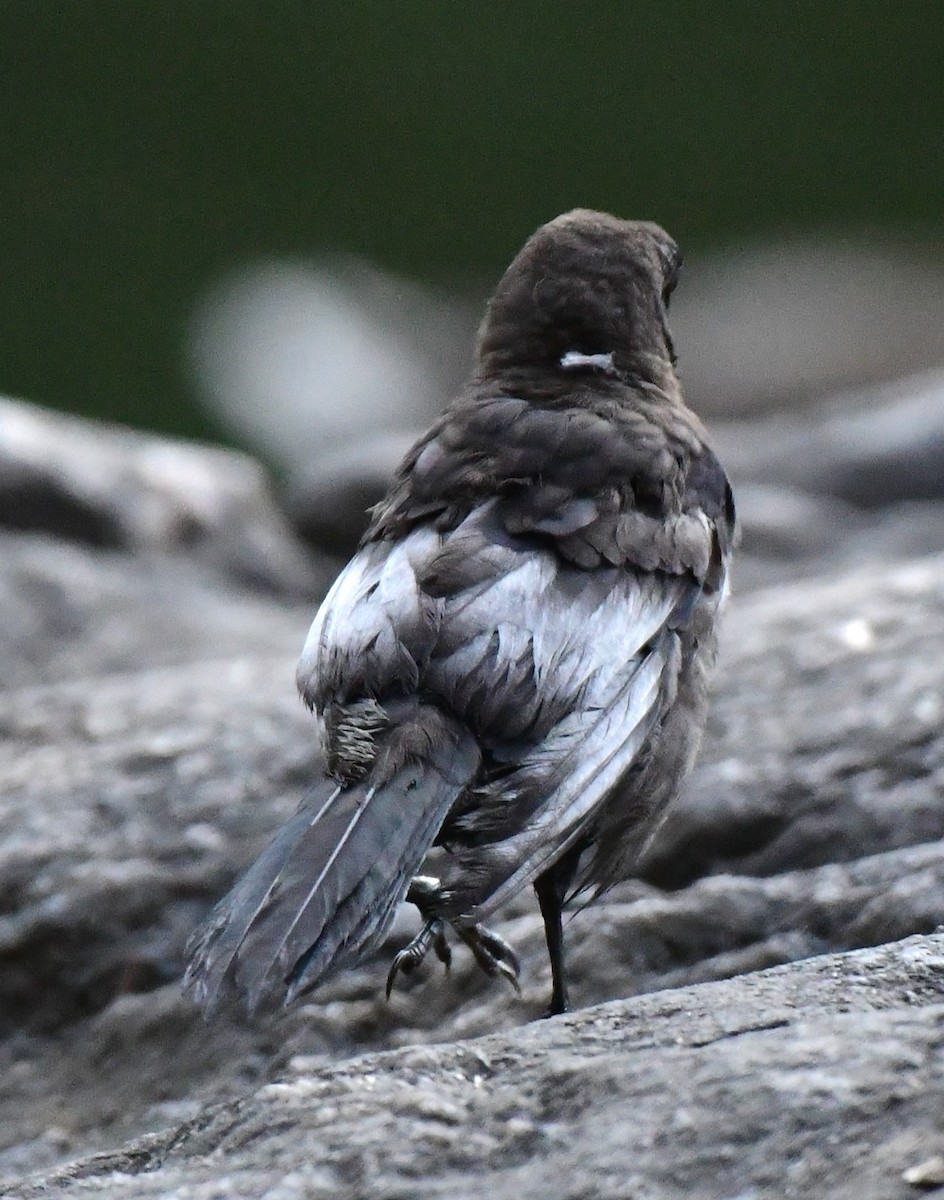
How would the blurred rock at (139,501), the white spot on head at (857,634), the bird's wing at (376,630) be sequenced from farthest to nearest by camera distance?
the blurred rock at (139,501) < the white spot on head at (857,634) < the bird's wing at (376,630)

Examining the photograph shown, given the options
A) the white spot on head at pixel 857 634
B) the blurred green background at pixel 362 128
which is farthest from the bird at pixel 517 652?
the blurred green background at pixel 362 128

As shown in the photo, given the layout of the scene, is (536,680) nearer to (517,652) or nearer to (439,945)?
(517,652)

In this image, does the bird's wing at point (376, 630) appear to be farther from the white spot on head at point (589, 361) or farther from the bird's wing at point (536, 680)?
the white spot on head at point (589, 361)

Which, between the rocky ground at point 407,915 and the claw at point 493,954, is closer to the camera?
the rocky ground at point 407,915

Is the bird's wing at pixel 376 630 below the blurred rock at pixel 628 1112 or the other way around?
the other way around

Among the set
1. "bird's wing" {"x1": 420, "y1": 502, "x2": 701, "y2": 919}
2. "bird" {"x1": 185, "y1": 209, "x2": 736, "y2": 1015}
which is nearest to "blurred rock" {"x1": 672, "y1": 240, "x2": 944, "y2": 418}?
"bird" {"x1": 185, "y1": 209, "x2": 736, "y2": 1015}

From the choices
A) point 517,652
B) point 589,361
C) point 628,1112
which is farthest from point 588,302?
point 628,1112

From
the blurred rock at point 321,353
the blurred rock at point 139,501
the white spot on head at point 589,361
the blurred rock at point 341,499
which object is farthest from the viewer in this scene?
the blurred rock at point 321,353

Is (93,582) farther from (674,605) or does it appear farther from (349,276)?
(349,276)
